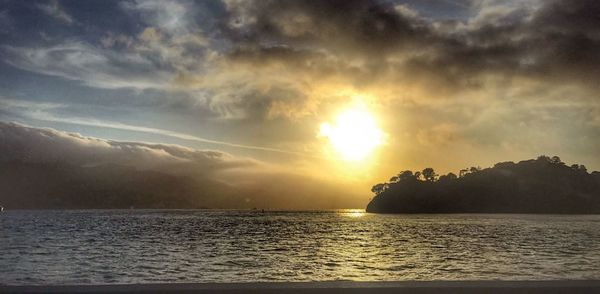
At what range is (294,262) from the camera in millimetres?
39094

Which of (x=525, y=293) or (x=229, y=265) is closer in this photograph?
(x=525, y=293)

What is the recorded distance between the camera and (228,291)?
1229 cm

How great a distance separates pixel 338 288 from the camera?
12.6m

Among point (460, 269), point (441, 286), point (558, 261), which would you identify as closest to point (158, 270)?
point (460, 269)

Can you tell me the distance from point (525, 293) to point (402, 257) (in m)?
33.0

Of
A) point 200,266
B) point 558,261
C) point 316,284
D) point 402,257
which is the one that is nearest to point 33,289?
point 316,284

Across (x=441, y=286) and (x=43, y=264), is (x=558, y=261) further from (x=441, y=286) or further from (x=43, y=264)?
(x=43, y=264)

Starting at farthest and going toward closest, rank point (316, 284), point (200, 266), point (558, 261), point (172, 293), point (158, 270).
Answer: point (558, 261) → point (200, 266) → point (158, 270) → point (316, 284) → point (172, 293)

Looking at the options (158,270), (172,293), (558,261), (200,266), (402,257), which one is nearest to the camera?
(172,293)

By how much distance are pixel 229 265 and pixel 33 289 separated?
25766mm

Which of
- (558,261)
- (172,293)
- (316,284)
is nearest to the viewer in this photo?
(172,293)

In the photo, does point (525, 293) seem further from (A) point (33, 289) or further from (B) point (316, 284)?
(A) point (33, 289)

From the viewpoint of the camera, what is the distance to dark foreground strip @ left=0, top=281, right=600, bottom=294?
12.3 metres

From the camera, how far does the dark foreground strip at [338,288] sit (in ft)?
40.2
